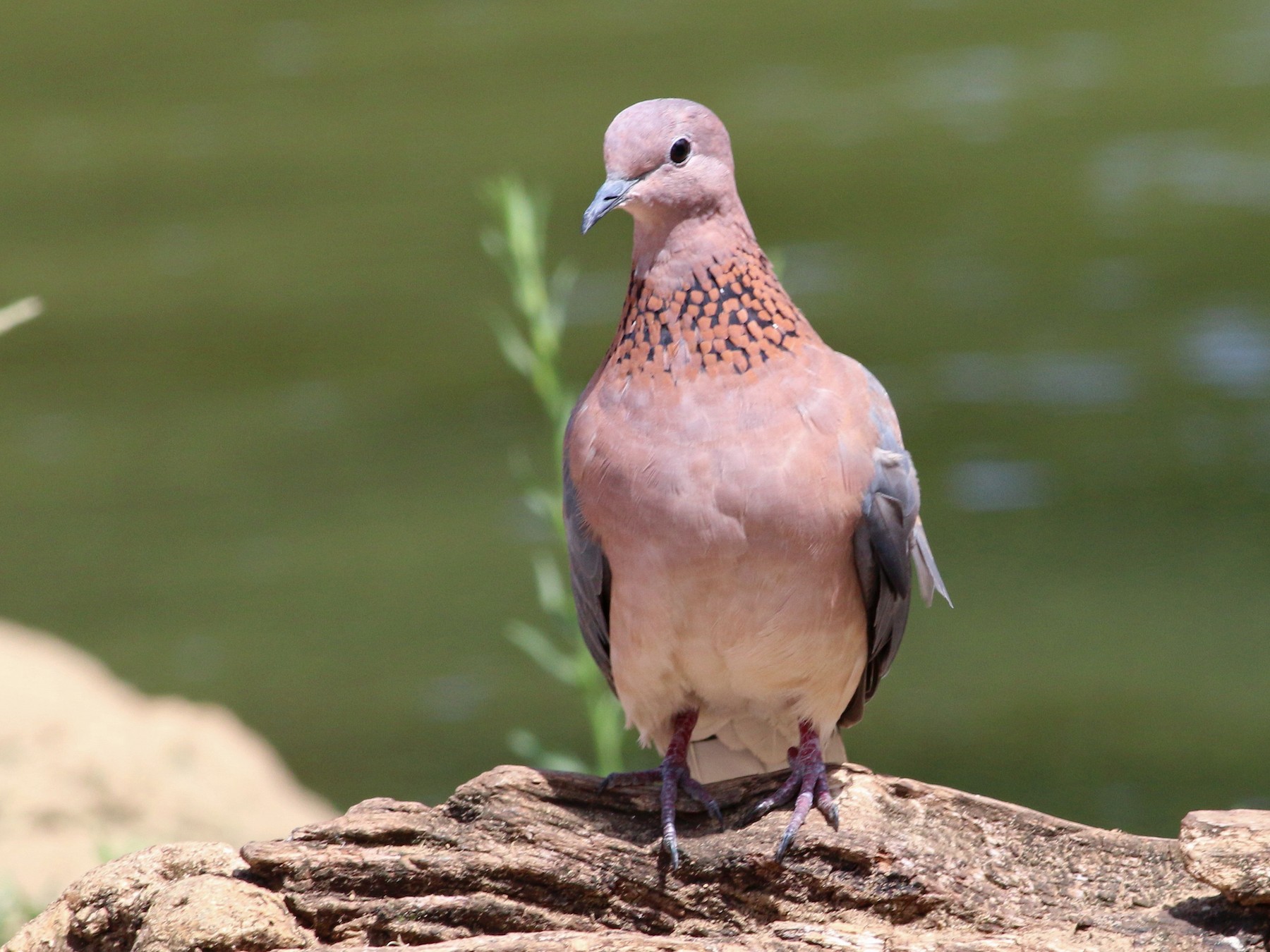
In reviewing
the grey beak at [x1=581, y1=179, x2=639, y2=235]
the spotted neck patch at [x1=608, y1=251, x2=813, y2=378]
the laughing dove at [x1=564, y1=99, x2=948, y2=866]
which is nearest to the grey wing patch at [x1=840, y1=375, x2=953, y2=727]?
the laughing dove at [x1=564, y1=99, x2=948, y2=866]

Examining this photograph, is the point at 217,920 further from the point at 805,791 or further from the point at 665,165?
the point at 665,165

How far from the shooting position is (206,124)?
11.9 metres

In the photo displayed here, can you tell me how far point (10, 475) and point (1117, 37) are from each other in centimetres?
804

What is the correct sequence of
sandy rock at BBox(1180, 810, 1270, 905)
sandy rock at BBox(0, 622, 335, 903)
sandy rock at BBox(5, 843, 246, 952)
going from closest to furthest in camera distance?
sandy rock at BBox(1180, 810, 1270, 905), sandy rock at BBox(5, 843, 246, 952), sandy rock at BBox(0, 622, 335, 903)

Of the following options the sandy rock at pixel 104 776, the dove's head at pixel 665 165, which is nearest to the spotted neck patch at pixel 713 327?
the dove's head at pixel 665 165

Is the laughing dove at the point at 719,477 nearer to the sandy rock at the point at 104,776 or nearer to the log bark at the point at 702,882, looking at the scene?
the log bark at the point at 702,882

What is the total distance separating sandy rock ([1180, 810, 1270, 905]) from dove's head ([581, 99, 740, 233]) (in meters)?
1.62

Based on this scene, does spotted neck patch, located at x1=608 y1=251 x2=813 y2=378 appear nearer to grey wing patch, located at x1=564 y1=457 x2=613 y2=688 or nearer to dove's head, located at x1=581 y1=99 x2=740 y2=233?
dove's head, located at x1=581 y1=99 x2=740 y2=233

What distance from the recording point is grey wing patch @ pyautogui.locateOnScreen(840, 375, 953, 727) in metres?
3.76

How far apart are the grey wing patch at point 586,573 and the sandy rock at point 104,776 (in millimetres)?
2084

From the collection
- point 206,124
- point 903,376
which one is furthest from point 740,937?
point 206,124

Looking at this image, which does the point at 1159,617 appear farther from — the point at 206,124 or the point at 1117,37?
the point at 206,124

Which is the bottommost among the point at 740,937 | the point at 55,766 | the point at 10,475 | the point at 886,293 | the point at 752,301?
the point at 740,937

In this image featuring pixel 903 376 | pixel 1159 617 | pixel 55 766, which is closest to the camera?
pixel 55 766
